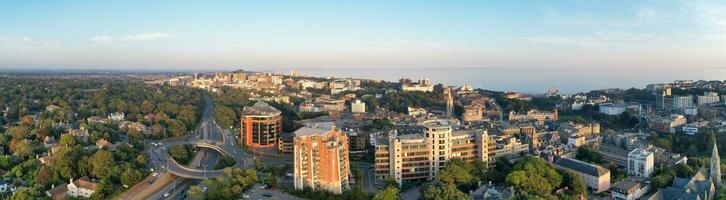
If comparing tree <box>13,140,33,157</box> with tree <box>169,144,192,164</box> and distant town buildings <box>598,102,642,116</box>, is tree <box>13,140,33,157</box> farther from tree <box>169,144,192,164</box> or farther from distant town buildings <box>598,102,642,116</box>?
distant town buildings <box>598,102,642,116</box>

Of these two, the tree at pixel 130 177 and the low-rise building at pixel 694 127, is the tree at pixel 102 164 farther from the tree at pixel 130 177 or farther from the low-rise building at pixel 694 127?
the low-rise building at pixel 694 127

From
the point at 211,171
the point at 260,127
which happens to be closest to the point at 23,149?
the point at 211,171

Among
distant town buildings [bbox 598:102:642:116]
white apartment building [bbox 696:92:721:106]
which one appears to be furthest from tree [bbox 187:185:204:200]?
white apartment building [bbox 696:92:721:106]

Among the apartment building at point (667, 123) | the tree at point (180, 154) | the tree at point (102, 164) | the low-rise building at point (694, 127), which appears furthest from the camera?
the apartment building at point (667, 123)

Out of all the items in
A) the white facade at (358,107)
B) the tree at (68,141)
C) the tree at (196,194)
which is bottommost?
the tree at (196,194)

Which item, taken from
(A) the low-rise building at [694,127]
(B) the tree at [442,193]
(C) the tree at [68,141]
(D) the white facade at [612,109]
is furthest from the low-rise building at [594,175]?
(C) the tree at [68,141]

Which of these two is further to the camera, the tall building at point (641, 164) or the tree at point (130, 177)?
the tree at point (130, 177)
